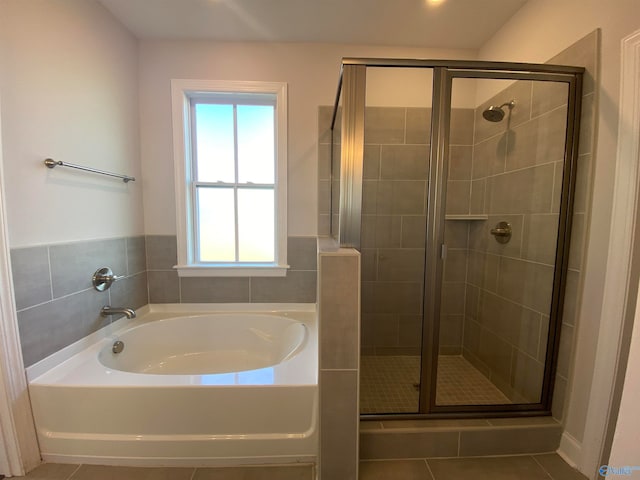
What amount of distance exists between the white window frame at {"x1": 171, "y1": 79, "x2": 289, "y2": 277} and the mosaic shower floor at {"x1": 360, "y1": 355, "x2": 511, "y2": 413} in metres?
1.00

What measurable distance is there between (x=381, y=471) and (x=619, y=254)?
145 centimetres

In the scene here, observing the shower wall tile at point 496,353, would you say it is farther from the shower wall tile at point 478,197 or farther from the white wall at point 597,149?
the shower wall tile at point 478,197

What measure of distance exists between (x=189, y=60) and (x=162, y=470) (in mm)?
2538

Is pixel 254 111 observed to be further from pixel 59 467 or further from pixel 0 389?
pixel 59 467

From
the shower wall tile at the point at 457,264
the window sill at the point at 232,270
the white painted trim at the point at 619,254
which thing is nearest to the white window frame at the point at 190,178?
A: the window sill at the point at 232,270

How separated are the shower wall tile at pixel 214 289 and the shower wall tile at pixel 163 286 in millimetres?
48

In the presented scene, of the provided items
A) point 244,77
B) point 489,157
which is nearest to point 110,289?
point 244,77

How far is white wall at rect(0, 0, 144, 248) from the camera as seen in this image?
1.15 m

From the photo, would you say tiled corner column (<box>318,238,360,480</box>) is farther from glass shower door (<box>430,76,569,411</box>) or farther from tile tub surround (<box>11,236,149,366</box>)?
Result: tile tub surround (<box>11,236,149,366</box>)

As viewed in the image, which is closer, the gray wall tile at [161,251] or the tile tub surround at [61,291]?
the tile tub surround at [61,291]

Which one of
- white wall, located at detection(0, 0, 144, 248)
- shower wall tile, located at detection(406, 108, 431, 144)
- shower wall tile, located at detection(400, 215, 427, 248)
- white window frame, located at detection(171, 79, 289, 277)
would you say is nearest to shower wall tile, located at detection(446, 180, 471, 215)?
shower wall tile, located at detection(400, 215, 427, 248)

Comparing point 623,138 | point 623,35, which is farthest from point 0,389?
point 623,35

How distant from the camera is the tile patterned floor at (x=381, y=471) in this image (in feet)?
3.84

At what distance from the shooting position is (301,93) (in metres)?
1.94
